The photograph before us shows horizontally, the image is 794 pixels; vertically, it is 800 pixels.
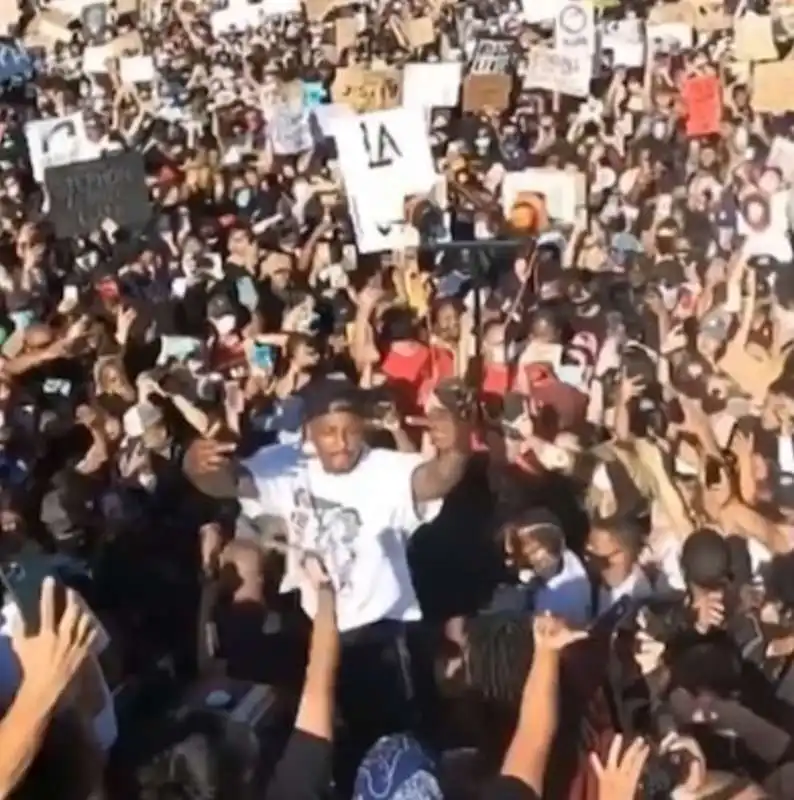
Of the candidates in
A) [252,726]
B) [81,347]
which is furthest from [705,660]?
[81,347]

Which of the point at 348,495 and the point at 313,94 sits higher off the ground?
the point at 313,94

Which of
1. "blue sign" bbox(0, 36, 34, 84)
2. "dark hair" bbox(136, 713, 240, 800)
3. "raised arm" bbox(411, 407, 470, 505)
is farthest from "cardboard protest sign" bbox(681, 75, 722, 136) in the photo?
"dark hair" bbox(136, 713, 240, 800)

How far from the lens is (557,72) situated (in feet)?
6.48

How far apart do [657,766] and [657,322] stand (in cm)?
49

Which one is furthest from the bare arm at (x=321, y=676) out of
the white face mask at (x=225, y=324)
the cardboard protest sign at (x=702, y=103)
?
the cardboard protest sign at (x=702, y=103)

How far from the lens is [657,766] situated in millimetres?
1499

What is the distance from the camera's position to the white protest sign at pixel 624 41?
1980mm

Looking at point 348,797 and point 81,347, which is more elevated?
point 81,347

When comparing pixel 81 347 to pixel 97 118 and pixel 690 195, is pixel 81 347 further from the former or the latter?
pixel 690 195

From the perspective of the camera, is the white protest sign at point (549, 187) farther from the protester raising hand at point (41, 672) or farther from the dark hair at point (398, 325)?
the protester raising hand at point (41, 672)

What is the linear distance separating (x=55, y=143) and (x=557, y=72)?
518 mm

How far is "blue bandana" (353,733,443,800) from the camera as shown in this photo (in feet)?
4.83

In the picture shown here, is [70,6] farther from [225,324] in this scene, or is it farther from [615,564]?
[615,564]

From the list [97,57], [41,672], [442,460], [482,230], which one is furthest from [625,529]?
[97,57]
